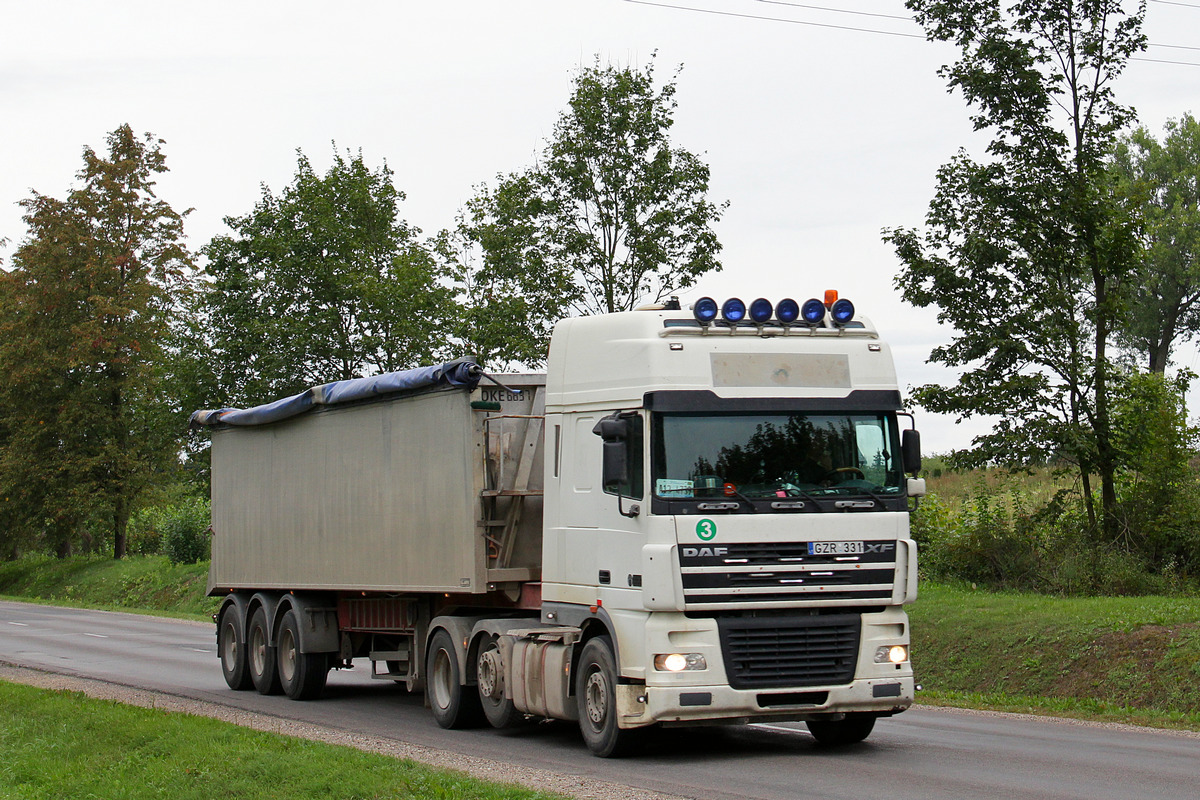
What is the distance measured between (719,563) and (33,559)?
6212cm

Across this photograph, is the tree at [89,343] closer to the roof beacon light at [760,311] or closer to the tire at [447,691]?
the tire at [447,691]

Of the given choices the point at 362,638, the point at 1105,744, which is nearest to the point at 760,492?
the point at 1105,744

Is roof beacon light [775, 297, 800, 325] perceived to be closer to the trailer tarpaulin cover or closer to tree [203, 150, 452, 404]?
the trailer tarpaulin cover

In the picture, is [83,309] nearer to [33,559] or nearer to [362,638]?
[33,559]

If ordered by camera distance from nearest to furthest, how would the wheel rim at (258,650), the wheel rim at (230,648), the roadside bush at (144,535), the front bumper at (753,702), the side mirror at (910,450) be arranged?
1. the front bumper at (753,702)
2. the side mirror at (910,450)
3. the wheel rim at (258,650)
4. the wheel rim at (230,648)
5. the roadside bush at (144,535)

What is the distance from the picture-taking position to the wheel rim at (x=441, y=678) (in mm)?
14000

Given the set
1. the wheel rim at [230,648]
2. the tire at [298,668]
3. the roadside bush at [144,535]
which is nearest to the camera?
the tire at [298,668]

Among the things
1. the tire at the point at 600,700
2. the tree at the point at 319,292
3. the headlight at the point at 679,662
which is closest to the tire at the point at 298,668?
the tire at the point at 600,700

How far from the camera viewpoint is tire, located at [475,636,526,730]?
1295cm

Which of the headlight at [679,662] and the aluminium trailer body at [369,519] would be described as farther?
the aluminium trailer body at [369,519]

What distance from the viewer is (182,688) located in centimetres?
1844

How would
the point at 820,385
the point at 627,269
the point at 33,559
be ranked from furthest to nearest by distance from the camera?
the point at 33,559, the point at 627,269, the point at 820,385

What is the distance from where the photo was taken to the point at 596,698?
11438 mm

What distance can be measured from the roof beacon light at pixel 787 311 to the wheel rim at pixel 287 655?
28.1ft
